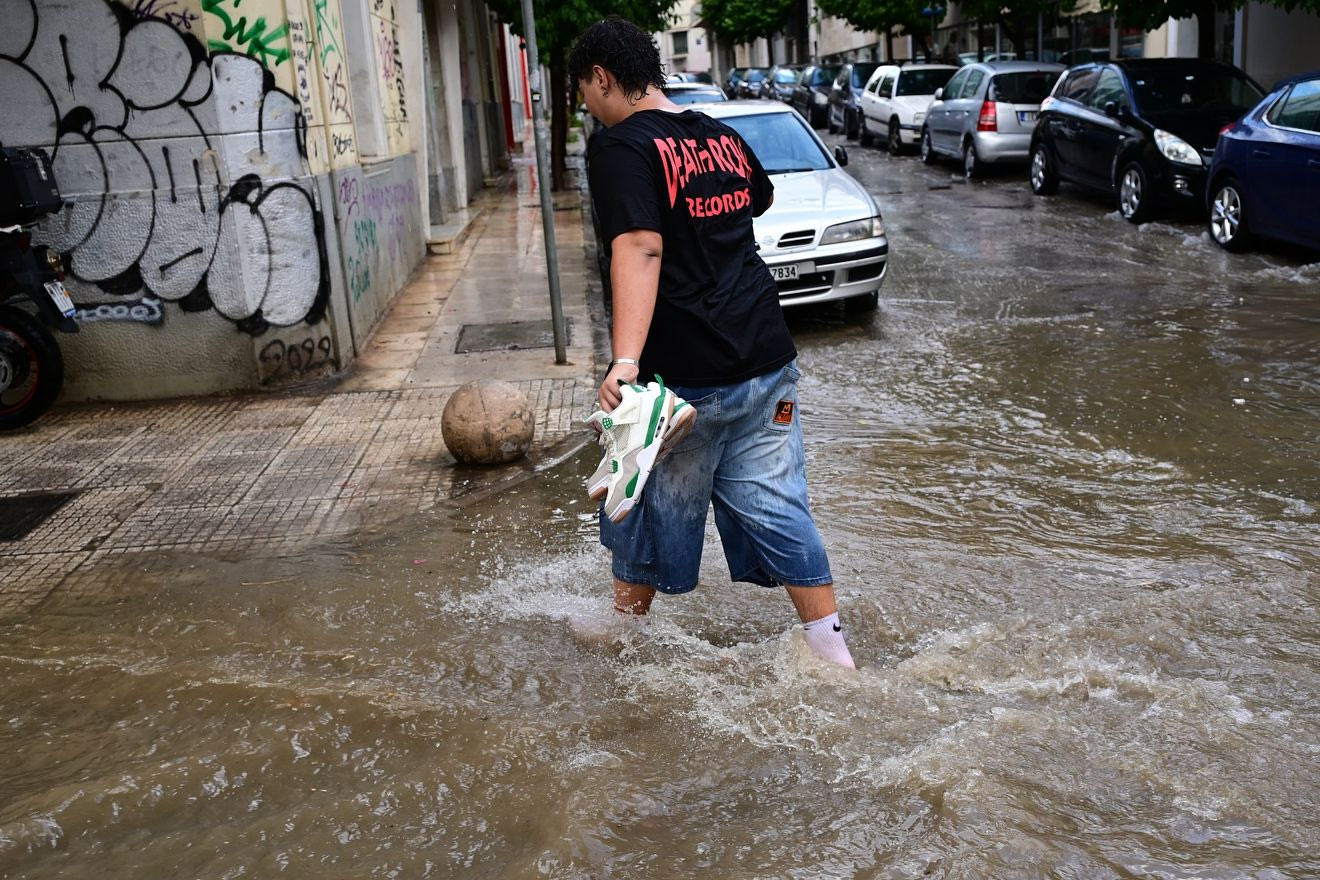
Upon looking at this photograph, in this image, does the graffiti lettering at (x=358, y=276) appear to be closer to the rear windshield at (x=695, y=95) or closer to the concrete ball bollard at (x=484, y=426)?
the concrete ball bollard at (x=484, y=426)

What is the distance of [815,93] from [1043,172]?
17657 mm

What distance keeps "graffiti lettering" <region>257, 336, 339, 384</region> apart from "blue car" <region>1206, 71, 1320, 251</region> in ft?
25.5

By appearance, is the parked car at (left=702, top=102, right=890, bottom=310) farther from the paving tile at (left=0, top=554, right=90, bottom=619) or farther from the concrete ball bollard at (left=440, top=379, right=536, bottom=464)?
the paving tile at (left=0, top=554, right=90, bottom=619)

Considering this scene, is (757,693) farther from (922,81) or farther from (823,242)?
(922,81)

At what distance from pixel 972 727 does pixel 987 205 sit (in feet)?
Answer: 43.9

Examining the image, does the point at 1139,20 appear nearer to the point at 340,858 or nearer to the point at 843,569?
the point at 843,569

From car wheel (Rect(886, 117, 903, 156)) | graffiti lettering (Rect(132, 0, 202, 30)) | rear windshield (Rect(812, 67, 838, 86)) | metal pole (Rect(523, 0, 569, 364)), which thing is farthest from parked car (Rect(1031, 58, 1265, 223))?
rear windshield (Rect(812, 67, 838, 86))

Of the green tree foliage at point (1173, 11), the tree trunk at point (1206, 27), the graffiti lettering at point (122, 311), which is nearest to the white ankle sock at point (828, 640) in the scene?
the graffiti lettering at point (122, 311)

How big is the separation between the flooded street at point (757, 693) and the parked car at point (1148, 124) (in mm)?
7125

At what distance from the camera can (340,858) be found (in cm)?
298

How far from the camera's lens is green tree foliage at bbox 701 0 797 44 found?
61.7 m

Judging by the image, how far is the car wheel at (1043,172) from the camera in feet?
52.9

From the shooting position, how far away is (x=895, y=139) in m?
23.7

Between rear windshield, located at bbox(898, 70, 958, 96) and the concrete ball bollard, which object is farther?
rear windshield, located at bbox(898, 70, 958, 96)
